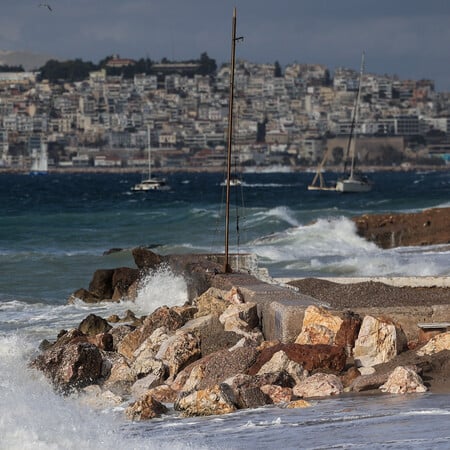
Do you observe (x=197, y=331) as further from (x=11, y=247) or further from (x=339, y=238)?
(x=11, y=247)

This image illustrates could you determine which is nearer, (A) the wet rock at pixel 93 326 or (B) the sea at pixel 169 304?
(B) the sea at pixel 169 304

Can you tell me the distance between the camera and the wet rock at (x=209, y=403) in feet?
31.1

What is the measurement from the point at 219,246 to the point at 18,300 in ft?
37.5

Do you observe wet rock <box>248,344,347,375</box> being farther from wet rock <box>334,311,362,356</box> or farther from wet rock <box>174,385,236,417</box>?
wet rock <box>174,385,236,417</box>

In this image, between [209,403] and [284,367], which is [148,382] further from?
[209,403]

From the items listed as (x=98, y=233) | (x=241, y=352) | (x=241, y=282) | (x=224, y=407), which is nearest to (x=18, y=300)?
(x=241, y=282)

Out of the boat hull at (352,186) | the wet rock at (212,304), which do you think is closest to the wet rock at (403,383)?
the wet rock at (212,304)

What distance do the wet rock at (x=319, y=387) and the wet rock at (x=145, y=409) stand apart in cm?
108

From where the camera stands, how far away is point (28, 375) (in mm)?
11703

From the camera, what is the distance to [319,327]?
11320mm

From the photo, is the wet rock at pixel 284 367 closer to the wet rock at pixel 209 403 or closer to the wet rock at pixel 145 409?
the wet rock at pixel 209 403

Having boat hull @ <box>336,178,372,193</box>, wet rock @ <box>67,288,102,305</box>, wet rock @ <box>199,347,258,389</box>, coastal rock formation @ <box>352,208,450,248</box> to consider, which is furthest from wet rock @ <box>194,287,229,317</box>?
boat hull @ <box>336,178,372,193</box>

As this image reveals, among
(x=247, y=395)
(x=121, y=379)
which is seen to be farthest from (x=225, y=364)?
(x=247, y=395)

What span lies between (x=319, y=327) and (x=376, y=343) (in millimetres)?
538
